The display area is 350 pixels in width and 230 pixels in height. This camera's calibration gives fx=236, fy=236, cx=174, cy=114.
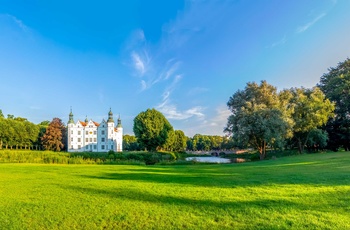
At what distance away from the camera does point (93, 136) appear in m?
73.4

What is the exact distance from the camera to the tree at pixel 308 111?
112 ft

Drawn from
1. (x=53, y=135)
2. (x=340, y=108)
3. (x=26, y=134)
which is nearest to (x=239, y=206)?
(x=340, y=108)

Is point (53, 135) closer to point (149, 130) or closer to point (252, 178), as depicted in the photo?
point (149, 130)

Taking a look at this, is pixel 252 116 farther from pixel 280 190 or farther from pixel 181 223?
pixel 181 223

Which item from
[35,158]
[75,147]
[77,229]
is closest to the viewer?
[77,229]

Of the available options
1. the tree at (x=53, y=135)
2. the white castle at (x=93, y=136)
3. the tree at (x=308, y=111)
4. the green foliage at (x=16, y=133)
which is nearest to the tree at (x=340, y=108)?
the tree at (x=308, y=111)

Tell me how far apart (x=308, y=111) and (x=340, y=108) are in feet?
32.8

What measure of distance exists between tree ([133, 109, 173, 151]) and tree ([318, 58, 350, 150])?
36.5m

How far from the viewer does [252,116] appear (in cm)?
2922

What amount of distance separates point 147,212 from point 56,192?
12.8ft

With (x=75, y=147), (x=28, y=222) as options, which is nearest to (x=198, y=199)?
(x=28, y=222)

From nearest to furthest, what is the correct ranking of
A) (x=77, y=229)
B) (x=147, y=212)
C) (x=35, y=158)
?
1. (x=77, y=229)
2. (x=147, y=212)
3. (x=35, y=158)

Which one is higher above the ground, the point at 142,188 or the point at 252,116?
the point at 252,116

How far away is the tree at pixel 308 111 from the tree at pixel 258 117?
341cm
